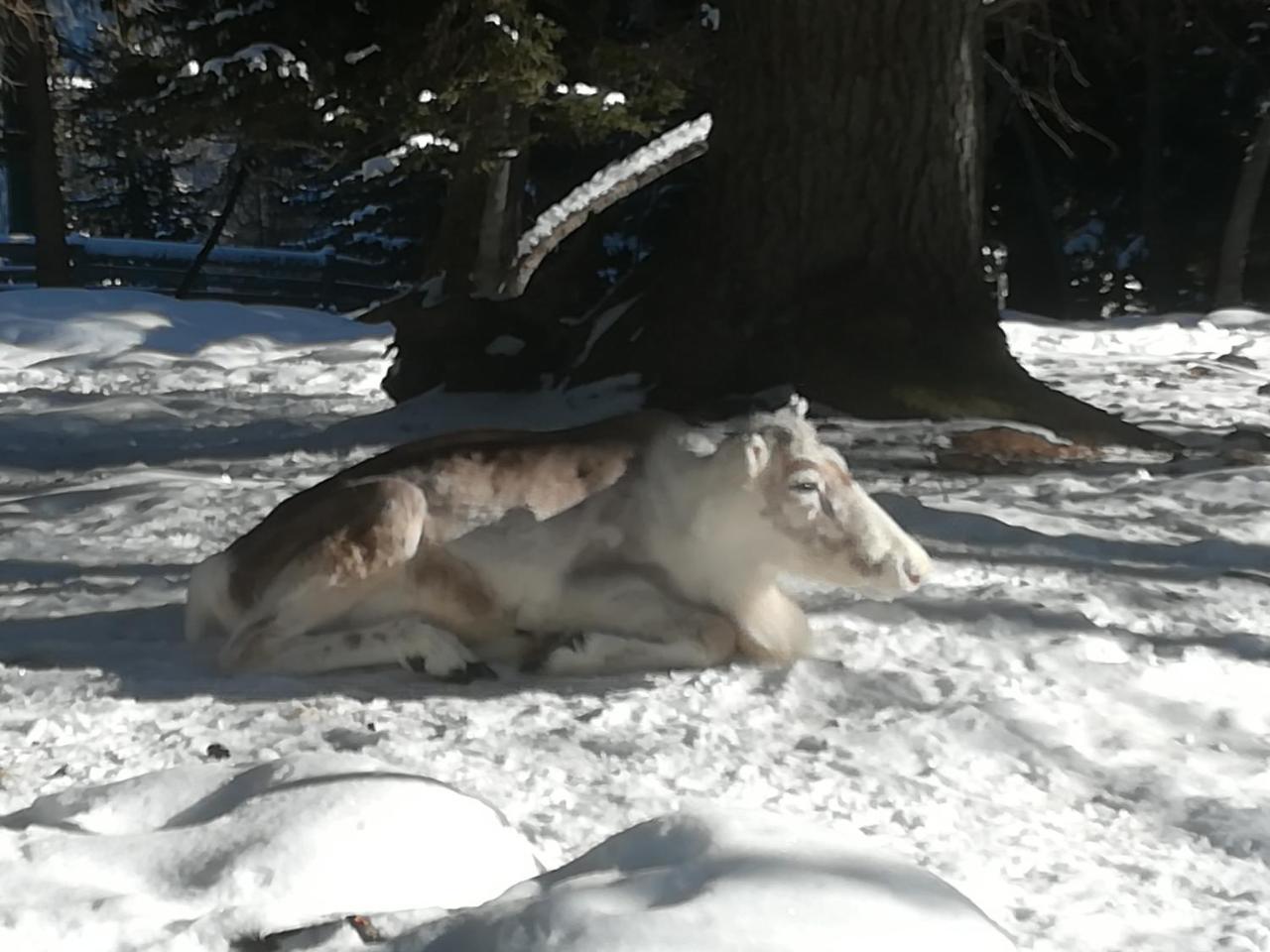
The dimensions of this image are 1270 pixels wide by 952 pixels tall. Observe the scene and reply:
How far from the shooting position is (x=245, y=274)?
1128 inches

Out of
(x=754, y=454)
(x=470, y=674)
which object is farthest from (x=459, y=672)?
(x=754, y=454)

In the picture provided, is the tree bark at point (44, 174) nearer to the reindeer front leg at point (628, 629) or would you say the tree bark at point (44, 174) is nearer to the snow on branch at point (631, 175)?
the snow on branch at point (631, 175)

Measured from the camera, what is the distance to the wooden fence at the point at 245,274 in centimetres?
2777

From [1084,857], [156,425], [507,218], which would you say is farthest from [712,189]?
[507,218]

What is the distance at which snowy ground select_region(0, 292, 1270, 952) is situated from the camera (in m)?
2.86

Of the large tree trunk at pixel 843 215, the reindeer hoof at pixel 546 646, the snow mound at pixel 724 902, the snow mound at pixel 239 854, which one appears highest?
the large tree trunk at pixel 843 215

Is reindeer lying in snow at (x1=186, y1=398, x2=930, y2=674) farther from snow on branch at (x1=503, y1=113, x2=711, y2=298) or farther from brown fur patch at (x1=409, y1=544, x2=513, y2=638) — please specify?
snow on branch at (x1=503, y1=113, x2=711, y2=298)

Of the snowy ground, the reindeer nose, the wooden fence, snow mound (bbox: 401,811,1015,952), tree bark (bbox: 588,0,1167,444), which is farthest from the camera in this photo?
the wooden fence

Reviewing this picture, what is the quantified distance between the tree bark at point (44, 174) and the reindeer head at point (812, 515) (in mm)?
20441

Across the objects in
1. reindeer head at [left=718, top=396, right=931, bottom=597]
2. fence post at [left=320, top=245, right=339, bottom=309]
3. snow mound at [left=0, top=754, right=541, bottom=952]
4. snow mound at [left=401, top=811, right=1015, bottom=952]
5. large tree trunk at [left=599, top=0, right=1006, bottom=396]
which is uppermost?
large tree trunk at [left=599, top=0, right=1006, bottom=396]

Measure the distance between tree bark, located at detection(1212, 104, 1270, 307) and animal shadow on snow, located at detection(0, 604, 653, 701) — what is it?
17.2 m

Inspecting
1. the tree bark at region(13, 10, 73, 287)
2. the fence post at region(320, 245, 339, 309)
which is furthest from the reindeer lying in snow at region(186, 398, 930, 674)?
the fence post at region(320, 245, 339, 309)

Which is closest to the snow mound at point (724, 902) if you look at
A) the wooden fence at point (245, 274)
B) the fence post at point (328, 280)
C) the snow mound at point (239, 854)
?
the snow mound at point (239, 854)

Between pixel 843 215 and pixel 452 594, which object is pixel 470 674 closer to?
pixel 452 594
